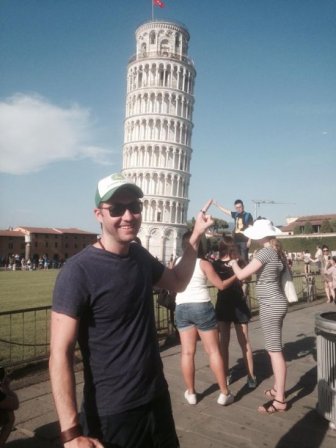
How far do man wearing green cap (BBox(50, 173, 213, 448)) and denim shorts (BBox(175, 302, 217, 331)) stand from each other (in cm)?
211

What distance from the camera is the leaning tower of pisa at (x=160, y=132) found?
71.9m

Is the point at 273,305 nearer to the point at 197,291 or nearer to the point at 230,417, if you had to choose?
the point at 197,291

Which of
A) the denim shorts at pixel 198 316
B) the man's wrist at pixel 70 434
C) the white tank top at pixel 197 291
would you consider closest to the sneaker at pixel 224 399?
the denim shorts at pixel 198 316

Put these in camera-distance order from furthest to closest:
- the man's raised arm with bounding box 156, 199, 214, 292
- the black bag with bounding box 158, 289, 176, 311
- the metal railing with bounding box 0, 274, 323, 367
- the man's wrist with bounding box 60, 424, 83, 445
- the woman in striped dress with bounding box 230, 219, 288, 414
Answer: the black bag with bounding box 158, 289, 176, 311 → the metal railing with bounding box 0, 274, 323, 367 → the woman in striped dress with bounding box 230, 219, 288, 414 → the man's raised arm with bounding box 156, 199, 214, 292 → the man's wrist with bounding box 60, 424, 83, 445

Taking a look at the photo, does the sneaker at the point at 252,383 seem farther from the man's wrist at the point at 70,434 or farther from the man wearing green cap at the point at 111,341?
the man's wrist at the point at 70,434

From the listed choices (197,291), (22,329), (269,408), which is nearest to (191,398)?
(269,408)

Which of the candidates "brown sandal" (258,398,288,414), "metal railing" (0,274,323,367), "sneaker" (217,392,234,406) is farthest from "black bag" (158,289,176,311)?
"brown sandal" (258,398,288,414)

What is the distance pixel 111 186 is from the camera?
2072 mm

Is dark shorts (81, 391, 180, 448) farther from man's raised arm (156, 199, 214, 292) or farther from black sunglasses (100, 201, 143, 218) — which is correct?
black sunglasses (100, 201, 143, 218)

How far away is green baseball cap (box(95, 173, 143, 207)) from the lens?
6.78ft

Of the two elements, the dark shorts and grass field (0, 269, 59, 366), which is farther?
grass field (0, 269, 59, 366)

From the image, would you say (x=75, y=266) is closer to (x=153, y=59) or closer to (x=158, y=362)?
(x=158, y=362)

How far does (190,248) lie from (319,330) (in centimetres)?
219

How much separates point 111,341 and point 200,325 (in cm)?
243
